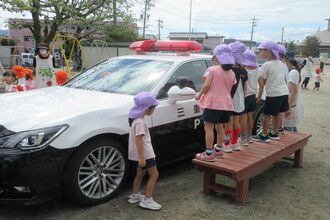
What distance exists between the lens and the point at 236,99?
4.12 m

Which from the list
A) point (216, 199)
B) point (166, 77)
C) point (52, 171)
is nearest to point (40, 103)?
point (52, 171)

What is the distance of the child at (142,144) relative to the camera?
3292 millimetres

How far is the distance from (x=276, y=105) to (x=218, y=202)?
5.64 ft

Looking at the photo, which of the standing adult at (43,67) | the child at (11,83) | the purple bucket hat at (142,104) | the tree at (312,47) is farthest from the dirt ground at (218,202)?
the tree at (312,47)

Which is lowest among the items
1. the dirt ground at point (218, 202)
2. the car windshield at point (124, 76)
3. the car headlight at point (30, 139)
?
the dirt ground at point (218, 202)

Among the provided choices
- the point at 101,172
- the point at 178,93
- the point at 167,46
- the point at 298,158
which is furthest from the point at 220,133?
the point at 167,46

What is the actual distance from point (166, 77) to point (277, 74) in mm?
1559

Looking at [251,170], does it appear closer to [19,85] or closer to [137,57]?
[137,57]

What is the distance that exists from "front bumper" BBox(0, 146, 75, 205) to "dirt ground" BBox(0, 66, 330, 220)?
1.02ft

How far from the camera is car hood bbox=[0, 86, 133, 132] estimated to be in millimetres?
3143

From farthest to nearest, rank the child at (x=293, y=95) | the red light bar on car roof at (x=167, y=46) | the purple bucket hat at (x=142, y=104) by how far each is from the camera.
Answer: the child at (x=293, y=95)
the red light bar on car roof at (x=167, y=46)
the purple bucket hat at (x=142, y=104)

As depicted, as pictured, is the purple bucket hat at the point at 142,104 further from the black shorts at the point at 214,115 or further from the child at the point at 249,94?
the child at the point at 249,94

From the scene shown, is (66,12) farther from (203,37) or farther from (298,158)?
(203,37)

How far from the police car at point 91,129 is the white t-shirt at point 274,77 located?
0.93 m
